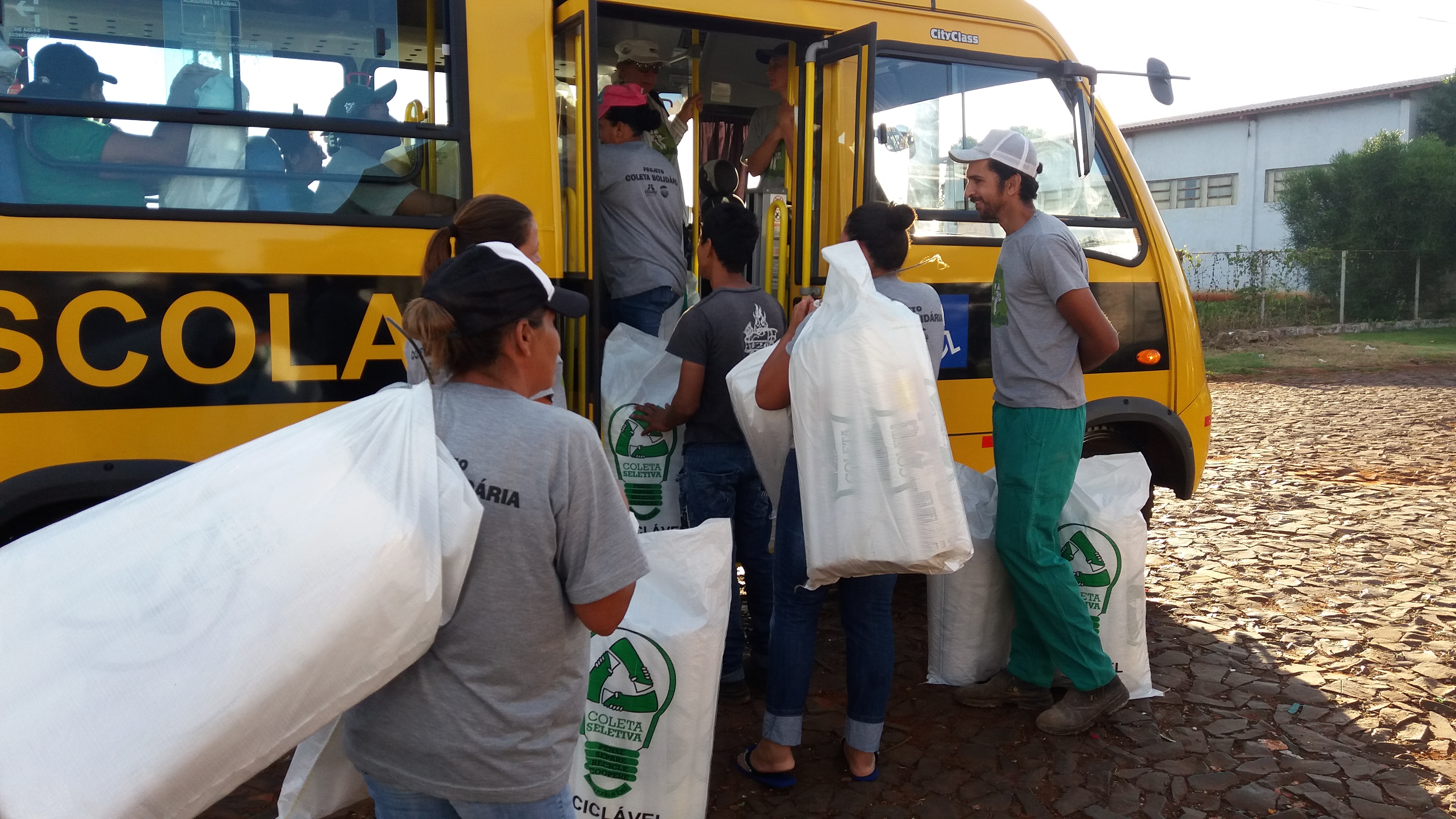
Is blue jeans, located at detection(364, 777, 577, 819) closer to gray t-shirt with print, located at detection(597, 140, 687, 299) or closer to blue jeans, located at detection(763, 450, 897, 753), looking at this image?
blue jeans, located at detection(763, 450, 897, 753)

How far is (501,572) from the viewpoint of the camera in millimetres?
1812

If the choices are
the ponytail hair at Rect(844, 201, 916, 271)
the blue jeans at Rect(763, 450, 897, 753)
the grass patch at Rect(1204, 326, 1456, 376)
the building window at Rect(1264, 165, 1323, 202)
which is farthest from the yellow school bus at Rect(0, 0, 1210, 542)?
the building window at Rect(1264, 165, 1323, 202)

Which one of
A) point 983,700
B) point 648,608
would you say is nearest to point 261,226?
point 648,608

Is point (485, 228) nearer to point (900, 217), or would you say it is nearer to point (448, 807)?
point (900, 217)

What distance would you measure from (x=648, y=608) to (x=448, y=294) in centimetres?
143

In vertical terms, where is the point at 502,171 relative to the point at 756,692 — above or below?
above

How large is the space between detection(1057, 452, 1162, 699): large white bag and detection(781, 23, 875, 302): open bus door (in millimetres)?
1286

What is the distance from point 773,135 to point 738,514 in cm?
184

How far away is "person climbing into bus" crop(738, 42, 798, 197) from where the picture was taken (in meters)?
4.75

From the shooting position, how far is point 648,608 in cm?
303

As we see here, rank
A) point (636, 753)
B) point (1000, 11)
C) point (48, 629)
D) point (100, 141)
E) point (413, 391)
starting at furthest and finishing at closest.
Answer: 1. point (1000, 11)
2. point (100, 141)
3. point (636, 753)
4. point (413, 391)
5. point (48, 629)

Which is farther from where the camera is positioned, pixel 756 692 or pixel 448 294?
pixel 756 692

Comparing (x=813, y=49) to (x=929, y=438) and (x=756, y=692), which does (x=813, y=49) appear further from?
(x=756, y=692)

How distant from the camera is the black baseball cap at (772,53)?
191 inches
